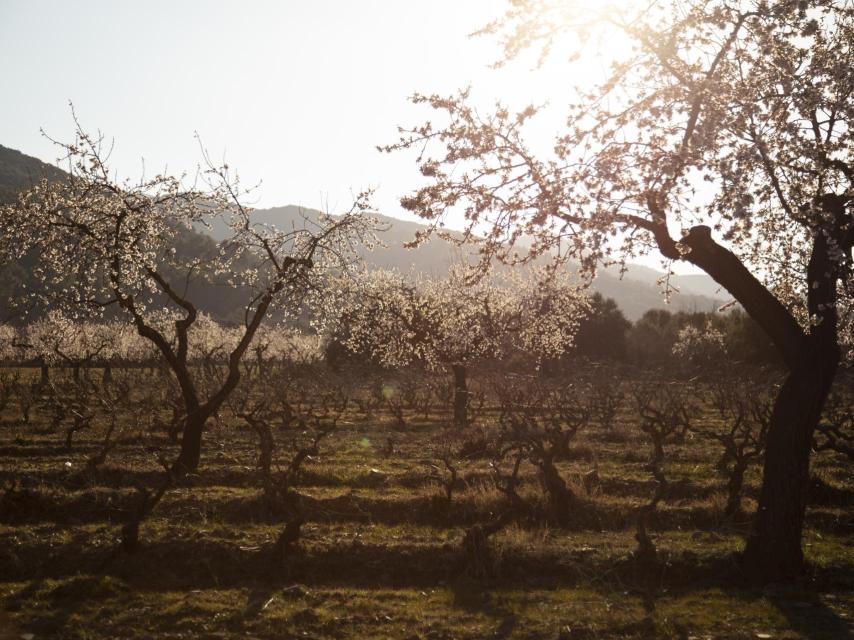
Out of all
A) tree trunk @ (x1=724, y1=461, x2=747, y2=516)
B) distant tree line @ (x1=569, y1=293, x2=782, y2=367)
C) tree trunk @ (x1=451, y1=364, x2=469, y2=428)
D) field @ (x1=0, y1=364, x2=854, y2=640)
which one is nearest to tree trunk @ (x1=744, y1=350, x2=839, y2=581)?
field @ (x1=0, y1=364, x2=854, y2=640)

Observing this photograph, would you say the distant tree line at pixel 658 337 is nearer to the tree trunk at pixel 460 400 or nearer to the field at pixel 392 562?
the tree trunk at pixel 460 400

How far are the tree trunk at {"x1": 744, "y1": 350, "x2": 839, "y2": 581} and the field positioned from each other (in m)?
0.40

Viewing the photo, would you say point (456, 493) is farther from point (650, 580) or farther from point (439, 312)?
point (439, 312)

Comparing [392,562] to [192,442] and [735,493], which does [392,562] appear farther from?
[192,442]

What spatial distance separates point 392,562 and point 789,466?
5.97m

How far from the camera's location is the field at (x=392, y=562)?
32.9ft

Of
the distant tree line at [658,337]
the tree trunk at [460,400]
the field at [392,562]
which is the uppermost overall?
the distant tree line at [658,337]

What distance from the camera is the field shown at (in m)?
10.0

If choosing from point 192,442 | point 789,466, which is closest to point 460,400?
point 192,442

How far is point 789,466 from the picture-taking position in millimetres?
11391

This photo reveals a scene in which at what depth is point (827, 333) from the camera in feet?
37.4

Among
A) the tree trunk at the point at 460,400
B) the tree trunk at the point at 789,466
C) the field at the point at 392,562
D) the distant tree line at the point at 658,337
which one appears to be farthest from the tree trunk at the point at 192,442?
the distant tree line at the point at 658,337

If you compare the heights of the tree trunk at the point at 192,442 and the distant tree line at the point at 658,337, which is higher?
the distant tree line at the point at 658,337

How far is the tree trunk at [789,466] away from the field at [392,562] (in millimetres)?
400
